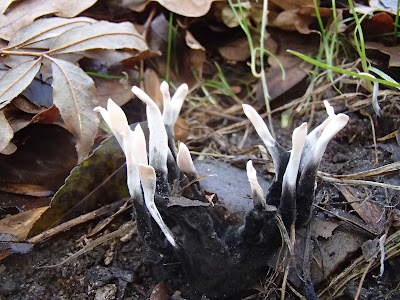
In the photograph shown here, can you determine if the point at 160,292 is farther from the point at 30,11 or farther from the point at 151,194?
the point at 30,11

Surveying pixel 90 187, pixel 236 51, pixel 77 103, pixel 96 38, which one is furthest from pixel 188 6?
pixel 90 187

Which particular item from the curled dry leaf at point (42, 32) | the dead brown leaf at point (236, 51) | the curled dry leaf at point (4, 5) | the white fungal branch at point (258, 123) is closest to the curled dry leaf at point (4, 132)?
the curled dry leaf at point (42, 32)

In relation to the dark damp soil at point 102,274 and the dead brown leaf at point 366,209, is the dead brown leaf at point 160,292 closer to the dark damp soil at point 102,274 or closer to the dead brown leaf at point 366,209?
the dark damp soil at point 102,274

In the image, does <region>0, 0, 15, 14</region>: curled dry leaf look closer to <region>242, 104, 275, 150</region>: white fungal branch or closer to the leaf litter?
the leaf litter

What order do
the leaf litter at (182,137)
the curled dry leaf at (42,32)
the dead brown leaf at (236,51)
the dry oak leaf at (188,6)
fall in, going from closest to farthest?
1. the leaf litter at (182,137)
2. the curled dry leaf at (42,32)
3. the dry oak leaf at (188,6)
4. the dead brown leaf at (236,51)

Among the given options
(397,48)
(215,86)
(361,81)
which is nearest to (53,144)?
(215,86)

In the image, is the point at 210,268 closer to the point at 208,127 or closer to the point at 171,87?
the point at 208,127
